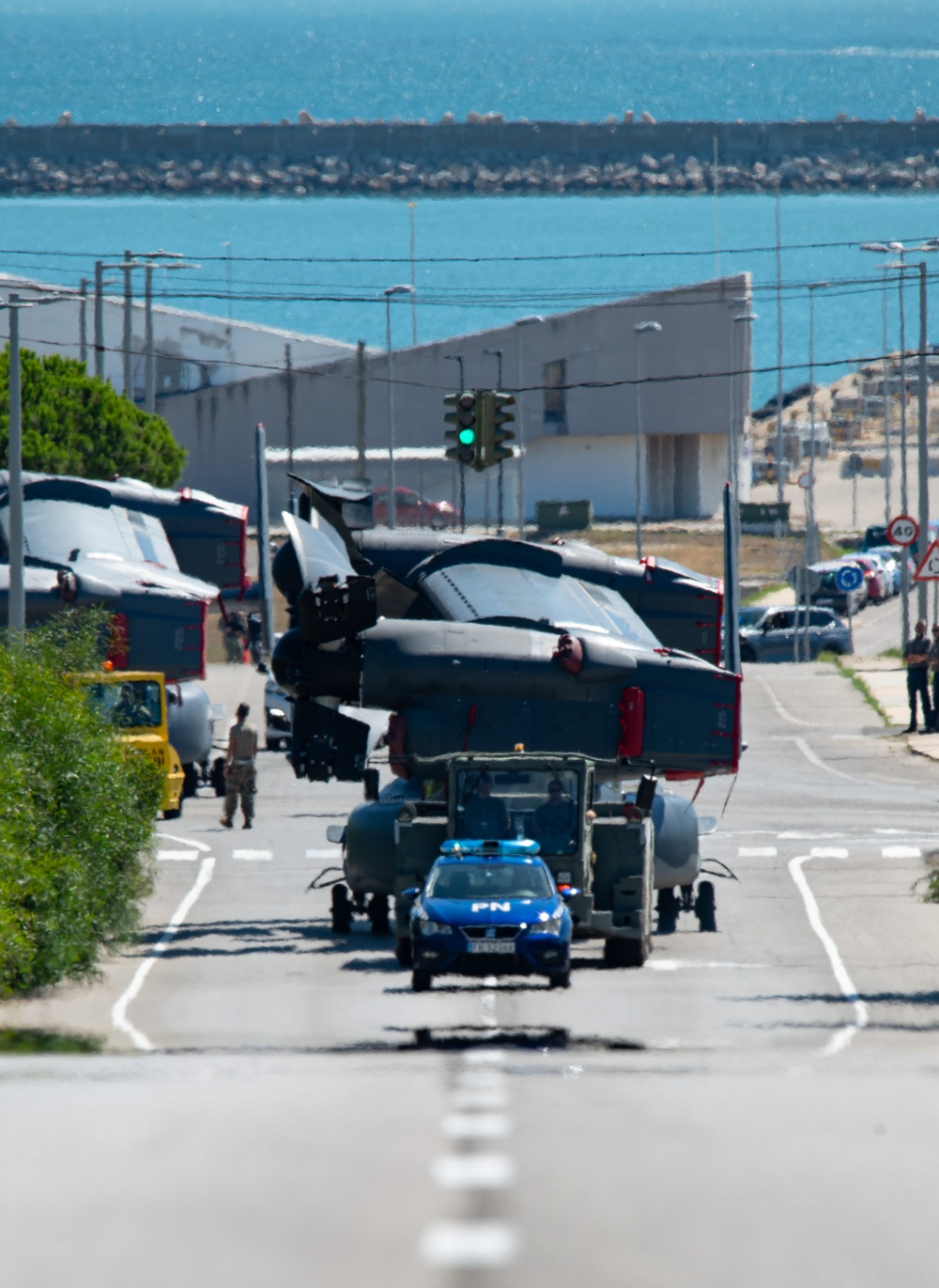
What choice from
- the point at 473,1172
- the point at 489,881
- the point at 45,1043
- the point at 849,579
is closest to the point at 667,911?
the point at 489,881

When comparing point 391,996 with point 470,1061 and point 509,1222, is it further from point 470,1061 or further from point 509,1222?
point 509,1222

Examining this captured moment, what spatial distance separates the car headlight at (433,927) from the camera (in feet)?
57.4

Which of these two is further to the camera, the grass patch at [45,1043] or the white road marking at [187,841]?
the white road marking at [187,841]

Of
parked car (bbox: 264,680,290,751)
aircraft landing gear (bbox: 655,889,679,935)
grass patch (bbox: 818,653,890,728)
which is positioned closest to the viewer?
aircraft landing gear (bbox: 655,889,679,935)

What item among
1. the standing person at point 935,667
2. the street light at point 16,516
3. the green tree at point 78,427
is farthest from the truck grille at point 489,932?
the green tree at point 78,427

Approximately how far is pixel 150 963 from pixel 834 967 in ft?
22.5

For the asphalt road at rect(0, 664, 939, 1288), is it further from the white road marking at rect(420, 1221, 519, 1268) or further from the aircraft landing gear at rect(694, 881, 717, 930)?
the aircraft landing gear at rect(694, 881, 717, 930)

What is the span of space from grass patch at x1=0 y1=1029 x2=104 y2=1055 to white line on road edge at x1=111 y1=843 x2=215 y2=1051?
374mm

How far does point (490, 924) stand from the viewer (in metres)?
17.5

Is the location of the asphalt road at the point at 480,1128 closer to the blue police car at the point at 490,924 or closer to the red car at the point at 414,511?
the blue police car at the point at 490,924

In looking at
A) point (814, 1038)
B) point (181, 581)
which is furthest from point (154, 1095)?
point (181, 581)

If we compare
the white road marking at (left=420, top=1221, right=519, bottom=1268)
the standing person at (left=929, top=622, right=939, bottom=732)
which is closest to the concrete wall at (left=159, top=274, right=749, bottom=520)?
the standing person at (left=929, top=622, right=939, bottom=732)

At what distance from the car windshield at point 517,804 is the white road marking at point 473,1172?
1153 centimetres

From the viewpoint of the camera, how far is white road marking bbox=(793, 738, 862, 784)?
120ft
